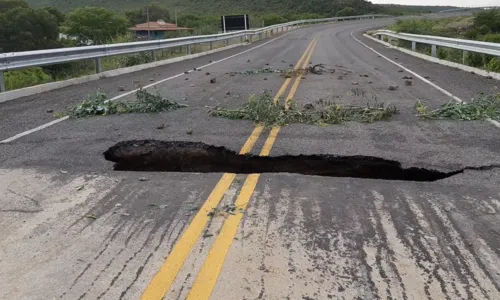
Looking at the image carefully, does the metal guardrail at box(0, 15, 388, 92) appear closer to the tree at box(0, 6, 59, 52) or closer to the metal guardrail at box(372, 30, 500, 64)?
the metal guardrail at box(372, 30, 500, 64)

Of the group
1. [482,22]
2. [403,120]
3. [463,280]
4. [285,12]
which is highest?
[285,12]

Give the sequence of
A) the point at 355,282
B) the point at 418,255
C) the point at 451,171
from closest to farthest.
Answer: the point at 355,282
the point at 418,255
the point at 451,171

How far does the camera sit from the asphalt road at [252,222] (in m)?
2.94

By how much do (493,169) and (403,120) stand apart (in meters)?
2.39

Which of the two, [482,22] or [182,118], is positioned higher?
[482,22]

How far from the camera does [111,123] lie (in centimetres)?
727

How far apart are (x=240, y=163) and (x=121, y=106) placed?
372 centimetres

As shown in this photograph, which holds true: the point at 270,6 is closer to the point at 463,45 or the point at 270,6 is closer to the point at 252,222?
the point at 463,45

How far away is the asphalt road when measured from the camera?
2.94m

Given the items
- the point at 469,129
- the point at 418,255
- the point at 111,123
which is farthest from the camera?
the point at 111,123

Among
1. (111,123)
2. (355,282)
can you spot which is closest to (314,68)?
(111,123)

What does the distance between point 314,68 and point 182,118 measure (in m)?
7.93

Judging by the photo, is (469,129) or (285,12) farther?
(285,12)

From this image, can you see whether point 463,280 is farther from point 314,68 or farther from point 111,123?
Answer: point 314,68
